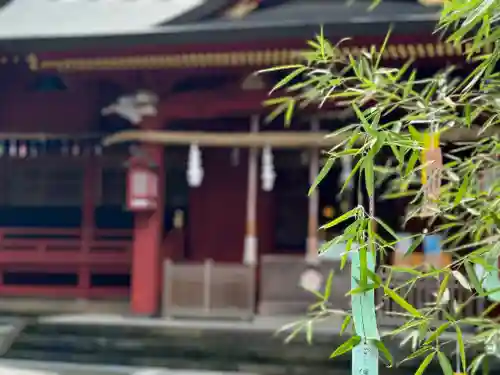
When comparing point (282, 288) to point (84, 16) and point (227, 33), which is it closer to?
point (227, 33)

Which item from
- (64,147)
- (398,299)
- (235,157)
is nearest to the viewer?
(398,299)

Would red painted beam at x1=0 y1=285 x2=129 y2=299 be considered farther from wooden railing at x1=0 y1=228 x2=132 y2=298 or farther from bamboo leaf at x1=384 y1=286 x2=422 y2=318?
bamboo leaf at x1=384 y1=286 x2=422 y2=318

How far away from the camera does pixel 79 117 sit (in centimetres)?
935

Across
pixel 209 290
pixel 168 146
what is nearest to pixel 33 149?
pixel 168 146

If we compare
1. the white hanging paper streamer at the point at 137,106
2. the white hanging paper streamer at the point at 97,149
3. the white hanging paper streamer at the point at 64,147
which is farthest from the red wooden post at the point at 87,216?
the white hanging paper streamer at the point at 137,106

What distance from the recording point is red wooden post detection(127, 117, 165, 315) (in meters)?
7.89

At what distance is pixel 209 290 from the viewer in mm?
7602

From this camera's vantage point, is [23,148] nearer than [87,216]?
Yes

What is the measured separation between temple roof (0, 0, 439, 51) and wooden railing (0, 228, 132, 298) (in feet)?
8.92

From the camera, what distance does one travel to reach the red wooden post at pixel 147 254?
25.9 ft

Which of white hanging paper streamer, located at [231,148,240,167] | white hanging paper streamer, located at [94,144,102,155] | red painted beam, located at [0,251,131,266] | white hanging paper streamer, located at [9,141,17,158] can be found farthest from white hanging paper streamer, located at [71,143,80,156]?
white hanging paper streamer, located at [231,148,240,167]

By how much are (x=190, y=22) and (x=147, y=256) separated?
9.17 ft

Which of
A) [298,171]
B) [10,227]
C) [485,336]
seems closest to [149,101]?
[298,171]

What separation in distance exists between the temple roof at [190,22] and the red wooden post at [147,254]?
45.3 inches
